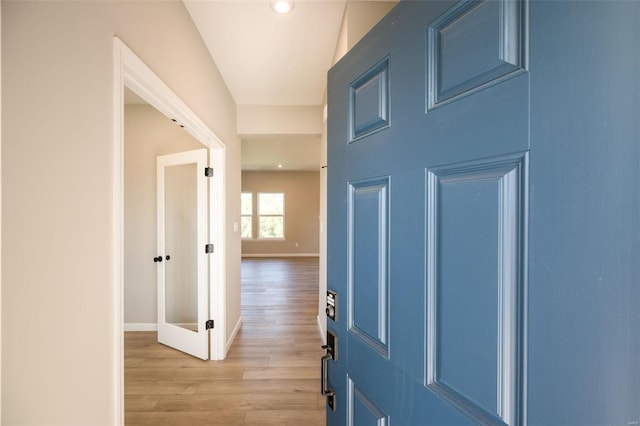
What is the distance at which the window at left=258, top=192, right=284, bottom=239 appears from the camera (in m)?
9.78

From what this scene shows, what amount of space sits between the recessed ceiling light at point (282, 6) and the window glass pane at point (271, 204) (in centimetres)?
817

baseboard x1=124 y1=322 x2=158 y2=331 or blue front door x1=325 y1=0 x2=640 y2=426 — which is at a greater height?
blue front door x1=325 y1=0 x2=640 y2=426

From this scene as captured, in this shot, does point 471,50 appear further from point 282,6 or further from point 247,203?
point 247,203

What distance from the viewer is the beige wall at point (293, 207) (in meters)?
9.68

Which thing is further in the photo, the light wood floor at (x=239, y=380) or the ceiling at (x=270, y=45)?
the light wood floor at (x=239, y=380)

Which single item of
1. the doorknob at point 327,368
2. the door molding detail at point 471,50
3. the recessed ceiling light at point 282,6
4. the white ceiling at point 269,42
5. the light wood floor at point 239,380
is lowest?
the light wood floor at point 239,380

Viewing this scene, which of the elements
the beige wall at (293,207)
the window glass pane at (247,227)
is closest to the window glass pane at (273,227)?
the beige wall at (293,207)

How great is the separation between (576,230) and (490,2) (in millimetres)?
456

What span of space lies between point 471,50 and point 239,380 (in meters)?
2.77

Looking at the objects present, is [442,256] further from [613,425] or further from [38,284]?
[38,284]

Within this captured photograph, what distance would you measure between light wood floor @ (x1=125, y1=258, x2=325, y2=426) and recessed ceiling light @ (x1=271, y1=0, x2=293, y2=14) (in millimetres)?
2707

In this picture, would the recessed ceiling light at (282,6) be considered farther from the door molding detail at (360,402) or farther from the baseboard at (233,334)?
the baseboard at (233,334)

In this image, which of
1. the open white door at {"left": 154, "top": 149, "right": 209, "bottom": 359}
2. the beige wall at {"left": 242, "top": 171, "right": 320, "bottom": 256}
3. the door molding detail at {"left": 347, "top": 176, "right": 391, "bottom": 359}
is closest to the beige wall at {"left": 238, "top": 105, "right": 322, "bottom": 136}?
the open white door at {"left": 154, "top": 149, "right": 209, "bottom": 359}

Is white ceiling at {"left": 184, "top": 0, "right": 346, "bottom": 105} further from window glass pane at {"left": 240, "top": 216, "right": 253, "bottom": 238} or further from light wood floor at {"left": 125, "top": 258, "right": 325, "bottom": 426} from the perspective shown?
window glass pane at {"left": 240, "top": 216, "right": 253, "bottom": 238}
